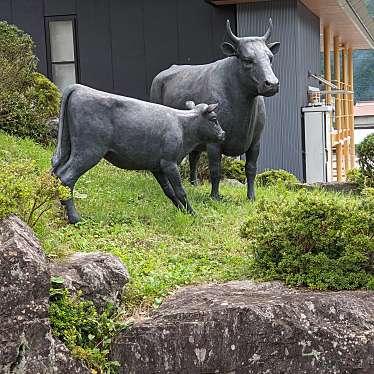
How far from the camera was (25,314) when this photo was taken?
579cm

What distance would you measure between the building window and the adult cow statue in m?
7.06

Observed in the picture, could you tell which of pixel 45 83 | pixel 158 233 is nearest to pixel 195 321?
pixel 158 233

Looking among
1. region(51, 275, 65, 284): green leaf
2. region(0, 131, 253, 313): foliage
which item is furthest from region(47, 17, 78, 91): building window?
region(51, 275, 65, 284): green leaf

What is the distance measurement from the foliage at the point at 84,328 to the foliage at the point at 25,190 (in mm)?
830

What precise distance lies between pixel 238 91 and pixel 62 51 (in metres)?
8.70

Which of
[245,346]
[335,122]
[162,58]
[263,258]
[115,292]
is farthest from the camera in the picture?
[335,122]

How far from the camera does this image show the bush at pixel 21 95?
15078 mm

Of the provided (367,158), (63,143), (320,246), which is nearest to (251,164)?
(63,143)

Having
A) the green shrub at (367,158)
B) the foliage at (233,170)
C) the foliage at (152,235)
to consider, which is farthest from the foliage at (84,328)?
the foliage at (233,170)

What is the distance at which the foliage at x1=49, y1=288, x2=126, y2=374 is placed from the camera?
614 cm

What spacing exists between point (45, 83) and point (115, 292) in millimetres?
10615

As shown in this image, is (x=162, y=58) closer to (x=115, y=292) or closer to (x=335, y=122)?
(x=335, y=122)

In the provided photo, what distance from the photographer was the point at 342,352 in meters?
6.37

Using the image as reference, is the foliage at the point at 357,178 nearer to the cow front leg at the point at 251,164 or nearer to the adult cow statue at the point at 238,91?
the cow front leg at the point at 251,164
